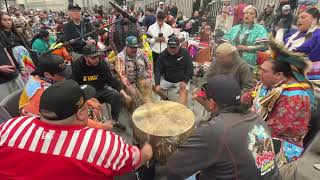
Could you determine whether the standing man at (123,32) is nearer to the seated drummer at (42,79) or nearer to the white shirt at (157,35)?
the white shirt at (157,35)

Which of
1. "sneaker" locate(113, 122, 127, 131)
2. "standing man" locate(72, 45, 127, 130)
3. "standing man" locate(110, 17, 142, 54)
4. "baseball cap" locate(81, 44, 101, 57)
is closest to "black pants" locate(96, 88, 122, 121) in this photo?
"standing man" locate(72, 45, 127, 130)

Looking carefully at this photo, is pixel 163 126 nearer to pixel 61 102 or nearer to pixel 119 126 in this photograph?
pixel 61 102

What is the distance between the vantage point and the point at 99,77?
14.7ft

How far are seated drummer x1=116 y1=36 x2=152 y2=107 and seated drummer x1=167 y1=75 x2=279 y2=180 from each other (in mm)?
2524

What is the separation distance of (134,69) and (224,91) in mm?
3044

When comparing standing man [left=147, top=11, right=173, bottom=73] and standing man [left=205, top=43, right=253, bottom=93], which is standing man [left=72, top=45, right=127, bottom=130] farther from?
standing man [left=147, top=11, right=173, bottom=73]

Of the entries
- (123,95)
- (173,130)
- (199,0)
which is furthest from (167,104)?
(199,0)

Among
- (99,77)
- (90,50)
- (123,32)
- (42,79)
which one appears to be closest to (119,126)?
(99,77)

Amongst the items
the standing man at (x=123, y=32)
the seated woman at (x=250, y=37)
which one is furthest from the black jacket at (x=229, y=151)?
the standing man at (x=123, y=32)

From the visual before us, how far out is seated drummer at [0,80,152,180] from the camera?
1575 mm

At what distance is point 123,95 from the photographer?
4.40 metres

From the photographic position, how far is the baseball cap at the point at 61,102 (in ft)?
5.32

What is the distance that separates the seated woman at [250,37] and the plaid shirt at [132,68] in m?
1.69

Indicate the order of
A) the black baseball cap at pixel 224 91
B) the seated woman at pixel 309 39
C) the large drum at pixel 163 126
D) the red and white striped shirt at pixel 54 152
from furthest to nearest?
the seated woman at pixel 309 39, the large drum at pixel 163 126, the black baseball cap at pixel 224 91, the red and white striped shirt at pixel 54 152
